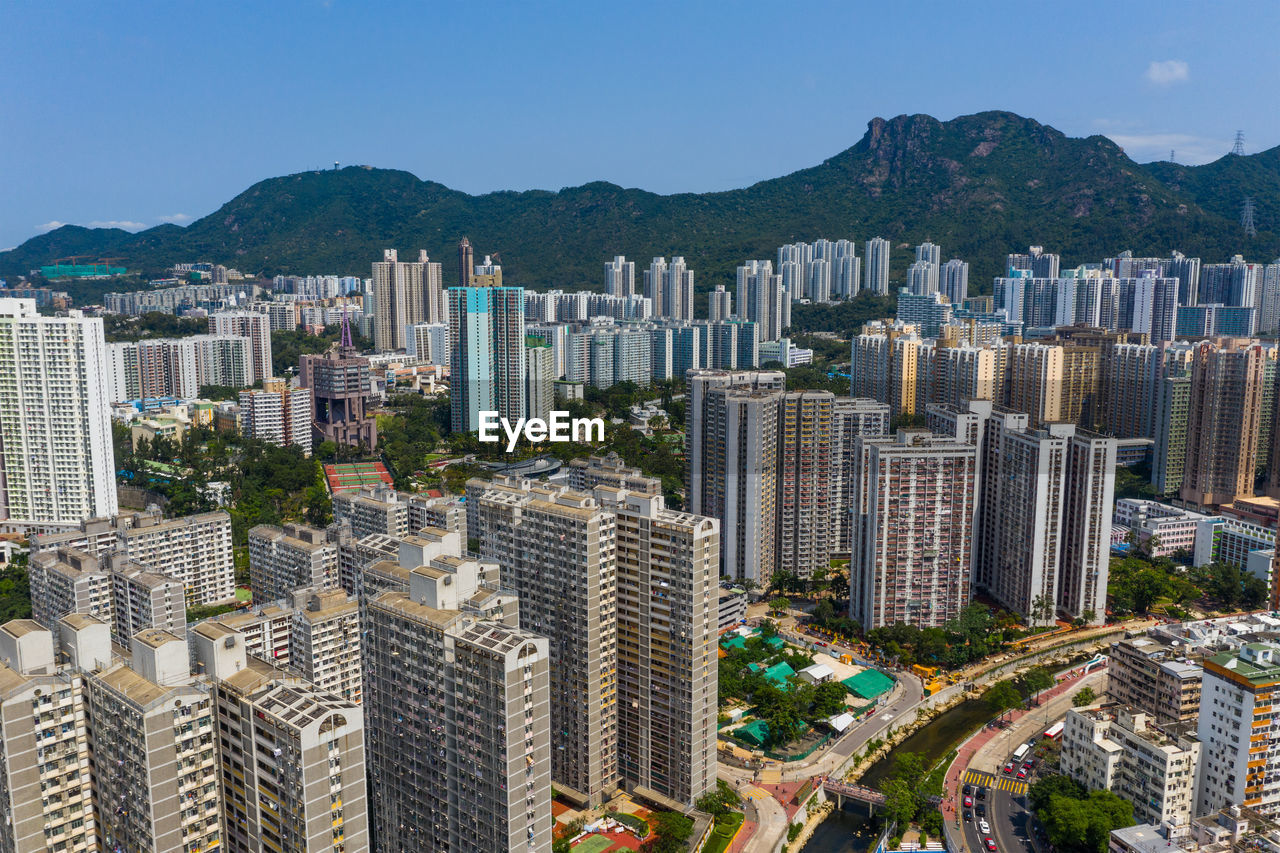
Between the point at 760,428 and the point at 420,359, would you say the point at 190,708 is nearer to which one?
the point at 760,428

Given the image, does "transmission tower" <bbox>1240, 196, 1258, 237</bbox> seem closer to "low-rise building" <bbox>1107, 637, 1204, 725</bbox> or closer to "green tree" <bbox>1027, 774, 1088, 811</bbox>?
"low-rise building" <bbox>1107, 637, 1204, 725</bbox>

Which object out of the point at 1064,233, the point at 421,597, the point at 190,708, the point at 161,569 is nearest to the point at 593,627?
the point at 421,597

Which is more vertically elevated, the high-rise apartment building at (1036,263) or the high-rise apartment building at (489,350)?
the high-rise apartment building at (1036,263)

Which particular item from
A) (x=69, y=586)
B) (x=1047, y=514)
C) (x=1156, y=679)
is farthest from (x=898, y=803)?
(x=69, y=586)

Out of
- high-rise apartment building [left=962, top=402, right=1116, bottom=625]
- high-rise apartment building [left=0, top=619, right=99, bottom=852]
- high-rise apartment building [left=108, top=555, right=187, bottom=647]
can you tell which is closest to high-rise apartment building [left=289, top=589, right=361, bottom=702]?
high-rise apartment building [left=108, top=555, right=187, bottom=647]

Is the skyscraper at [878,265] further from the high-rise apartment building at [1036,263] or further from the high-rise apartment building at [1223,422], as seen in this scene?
the high-rise apartment building at [1223,422]

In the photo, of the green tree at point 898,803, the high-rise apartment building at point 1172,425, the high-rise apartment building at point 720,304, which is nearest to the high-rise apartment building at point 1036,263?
the high-rise apartment building at point 720,304
